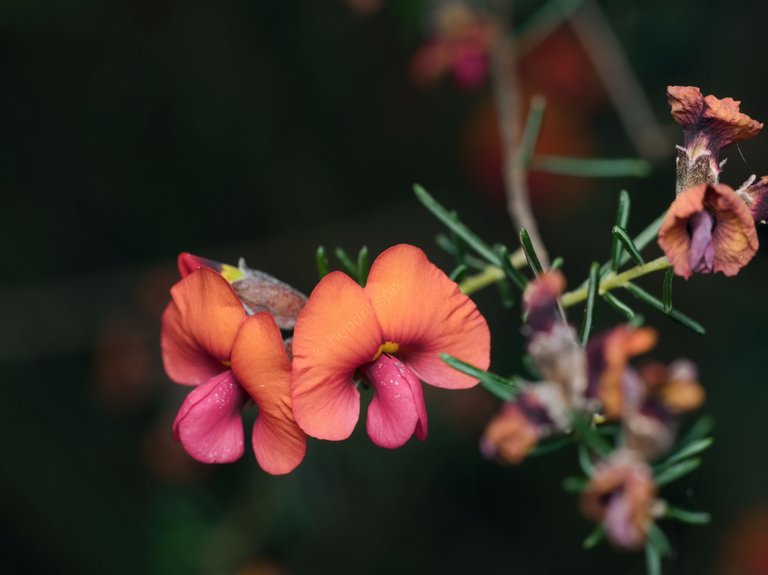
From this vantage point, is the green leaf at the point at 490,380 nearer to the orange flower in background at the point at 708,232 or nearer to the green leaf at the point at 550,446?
the green leaf at the point at 550,446

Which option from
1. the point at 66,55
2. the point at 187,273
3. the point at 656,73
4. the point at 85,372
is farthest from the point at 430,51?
the point at 85,372

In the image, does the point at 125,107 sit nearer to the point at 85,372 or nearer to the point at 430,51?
the point at 85,372

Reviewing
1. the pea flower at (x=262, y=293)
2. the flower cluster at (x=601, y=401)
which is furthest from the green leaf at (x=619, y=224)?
the pea flower at (x=262, y=293)

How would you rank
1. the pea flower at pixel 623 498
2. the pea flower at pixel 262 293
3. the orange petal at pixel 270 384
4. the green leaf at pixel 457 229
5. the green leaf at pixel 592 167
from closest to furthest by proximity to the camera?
the pea flower at pixel 623 498 → the orange petal at pixel 270 384 → the pea flower at pixel 262 293 → the green leaf at pixel 457 229 → the green leaf at pixel 592 167

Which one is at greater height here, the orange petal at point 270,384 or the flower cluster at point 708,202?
the orange petal at point 270,384

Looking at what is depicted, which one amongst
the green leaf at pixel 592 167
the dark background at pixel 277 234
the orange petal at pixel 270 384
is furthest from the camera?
the dark background at pixel 277 234

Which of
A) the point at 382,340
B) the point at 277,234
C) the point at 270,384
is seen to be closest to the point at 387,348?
the point at 382,340

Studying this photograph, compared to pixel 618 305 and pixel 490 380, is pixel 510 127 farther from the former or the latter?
pixel 490 380

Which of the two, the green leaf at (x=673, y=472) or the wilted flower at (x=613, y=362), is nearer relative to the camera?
the wilted flower at (x=613, y=362)
